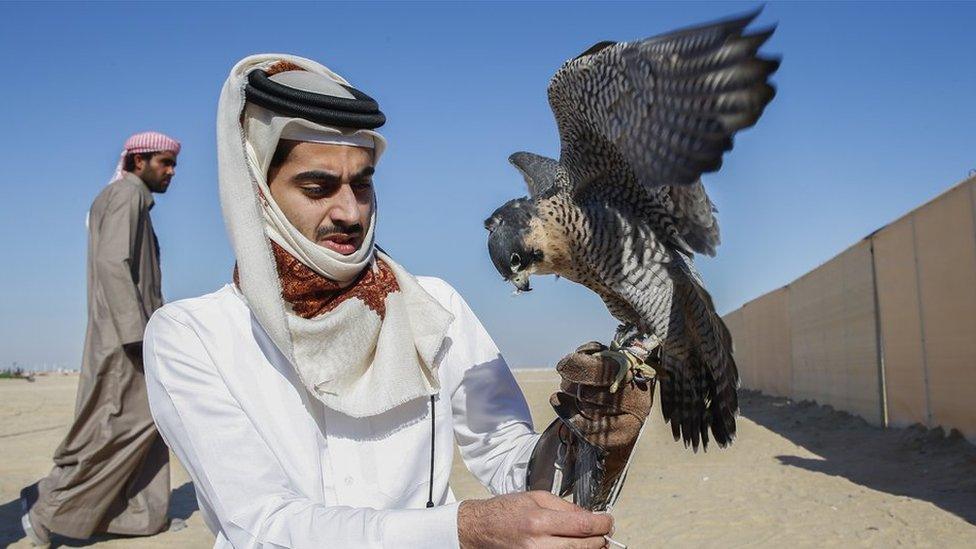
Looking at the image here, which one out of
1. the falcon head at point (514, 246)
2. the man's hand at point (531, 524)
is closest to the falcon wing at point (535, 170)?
the falcon head at point (514, 246)

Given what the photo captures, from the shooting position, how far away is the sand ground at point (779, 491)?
5.46 meters

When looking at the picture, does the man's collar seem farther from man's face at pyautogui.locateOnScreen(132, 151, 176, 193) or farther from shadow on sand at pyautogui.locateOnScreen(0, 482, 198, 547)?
shadow on sand at pyautogui.locateOnScreen(0, 482, 198, 547)

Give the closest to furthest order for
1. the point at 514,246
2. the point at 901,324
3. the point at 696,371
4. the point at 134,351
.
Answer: the point at 696,371 < the point at 514,246 < the point at 134,351 < the point at 901,324

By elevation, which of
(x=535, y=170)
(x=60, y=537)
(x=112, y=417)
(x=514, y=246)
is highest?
(x=535, y=170)

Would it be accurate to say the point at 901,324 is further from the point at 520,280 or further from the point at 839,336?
the point at 520,280

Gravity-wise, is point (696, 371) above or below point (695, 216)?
below

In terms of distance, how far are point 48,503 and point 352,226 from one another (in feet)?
Result: 14.1

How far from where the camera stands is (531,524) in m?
1.42

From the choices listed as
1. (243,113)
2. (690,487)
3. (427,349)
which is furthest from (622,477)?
(690,487)

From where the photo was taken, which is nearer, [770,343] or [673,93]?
[673,93]

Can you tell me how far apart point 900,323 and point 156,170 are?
7897mm

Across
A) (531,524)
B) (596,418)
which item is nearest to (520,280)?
(596,418)

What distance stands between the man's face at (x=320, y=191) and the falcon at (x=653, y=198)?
0.77m

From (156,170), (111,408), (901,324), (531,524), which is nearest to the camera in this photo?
(531,524)
